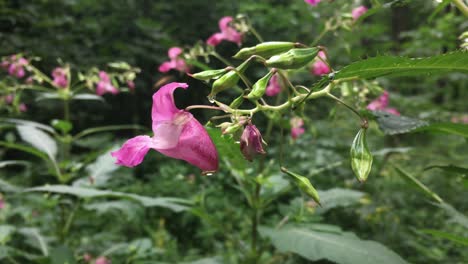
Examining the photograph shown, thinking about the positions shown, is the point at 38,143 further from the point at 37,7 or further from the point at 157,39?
the point at 157,39

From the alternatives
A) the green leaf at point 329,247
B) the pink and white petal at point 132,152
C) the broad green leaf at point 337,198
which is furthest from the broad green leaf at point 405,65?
the broad green leaf at point 337,198

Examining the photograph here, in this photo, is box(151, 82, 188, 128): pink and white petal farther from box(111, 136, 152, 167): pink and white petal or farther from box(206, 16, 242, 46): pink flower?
box(206, 16, 242, 46): pink flower

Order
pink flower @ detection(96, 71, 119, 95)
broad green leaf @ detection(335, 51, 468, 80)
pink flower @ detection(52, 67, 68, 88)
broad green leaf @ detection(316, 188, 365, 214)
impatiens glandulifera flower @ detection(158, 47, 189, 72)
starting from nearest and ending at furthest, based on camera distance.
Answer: broad green leaf @ detection(335, 51, 468, 80) → broad green leaf @ detection(316, 188, 365, 214) → impatiens glandulifera flower @ detection(158, 47, 189, 72) → pink flower @ detection(52, 67, 68, 88) → pink flower @ detection(96, 71, 119, 95)

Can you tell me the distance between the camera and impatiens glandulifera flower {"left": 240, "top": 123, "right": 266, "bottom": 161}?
21.7 inches

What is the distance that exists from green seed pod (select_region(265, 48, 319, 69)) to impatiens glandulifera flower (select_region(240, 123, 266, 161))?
3.6 inches

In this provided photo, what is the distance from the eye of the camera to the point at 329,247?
93 centimetres

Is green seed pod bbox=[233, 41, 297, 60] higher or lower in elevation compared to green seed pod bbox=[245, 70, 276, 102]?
higher

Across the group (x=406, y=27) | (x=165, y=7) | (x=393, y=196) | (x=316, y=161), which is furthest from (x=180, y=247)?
(x=406, y=27)

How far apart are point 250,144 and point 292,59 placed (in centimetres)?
13

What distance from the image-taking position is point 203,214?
1181mm

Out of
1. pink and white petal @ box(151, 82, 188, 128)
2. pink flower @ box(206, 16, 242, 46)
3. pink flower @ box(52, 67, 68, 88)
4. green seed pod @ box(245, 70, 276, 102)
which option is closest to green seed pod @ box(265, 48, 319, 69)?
green seed pod @ box(245, 70, 276, 102)

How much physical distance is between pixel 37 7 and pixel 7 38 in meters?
0.56

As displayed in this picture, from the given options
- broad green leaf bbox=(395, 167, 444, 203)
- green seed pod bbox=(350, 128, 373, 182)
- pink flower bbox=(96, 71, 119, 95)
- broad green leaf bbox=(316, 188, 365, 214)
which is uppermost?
pink flower bbox=(96, 71, 119, 95)

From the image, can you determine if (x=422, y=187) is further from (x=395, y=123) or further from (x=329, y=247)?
(x=329, y=247)
